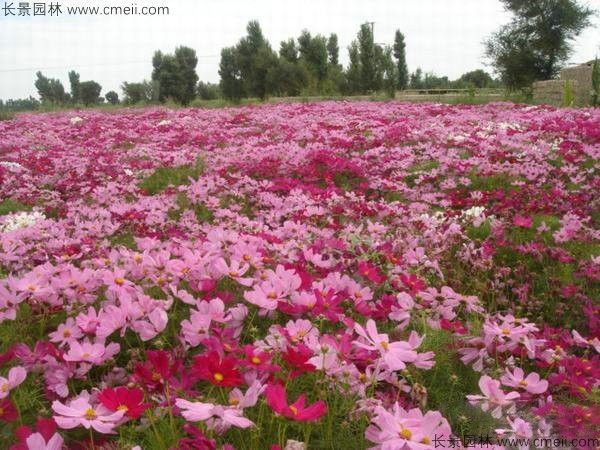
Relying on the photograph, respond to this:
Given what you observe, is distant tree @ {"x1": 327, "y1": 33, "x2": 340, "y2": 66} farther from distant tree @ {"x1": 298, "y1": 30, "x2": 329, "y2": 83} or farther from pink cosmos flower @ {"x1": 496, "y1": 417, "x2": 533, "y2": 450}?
pink cosmos flower @ {"x1": 496, "y1": 417, "x2": 533, "y2": 450}

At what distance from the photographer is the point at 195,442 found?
1330mm

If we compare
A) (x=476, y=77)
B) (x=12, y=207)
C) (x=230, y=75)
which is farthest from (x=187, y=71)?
(x=476, y=77)

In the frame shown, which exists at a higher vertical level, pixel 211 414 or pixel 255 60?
pixel 255 60

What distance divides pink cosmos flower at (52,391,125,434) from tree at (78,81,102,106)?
81.5 m

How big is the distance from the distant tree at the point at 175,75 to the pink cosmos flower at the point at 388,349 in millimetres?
39227

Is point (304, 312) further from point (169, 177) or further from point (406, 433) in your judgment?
point (169, 177)

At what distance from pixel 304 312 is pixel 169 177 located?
18.7ft

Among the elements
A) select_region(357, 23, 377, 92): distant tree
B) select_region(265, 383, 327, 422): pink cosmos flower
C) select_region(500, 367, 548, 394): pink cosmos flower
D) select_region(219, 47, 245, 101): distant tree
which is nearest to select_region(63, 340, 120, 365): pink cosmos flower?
select_region(265, 383, 327, 422): pink cosmos flower

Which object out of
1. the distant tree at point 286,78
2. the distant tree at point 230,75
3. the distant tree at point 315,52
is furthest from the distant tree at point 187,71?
the distant tree at point 315,52

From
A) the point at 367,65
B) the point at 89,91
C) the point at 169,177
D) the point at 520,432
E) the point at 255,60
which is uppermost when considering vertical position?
the point at 89,91

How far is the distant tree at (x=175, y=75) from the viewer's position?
4016 centimetres

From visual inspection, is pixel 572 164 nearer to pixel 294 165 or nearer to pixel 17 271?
pixel 294 165

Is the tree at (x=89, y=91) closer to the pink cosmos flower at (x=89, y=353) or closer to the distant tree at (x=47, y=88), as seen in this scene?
the distant tree at (x=47, y=88)

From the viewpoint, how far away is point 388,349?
Answer: 1.82 metres
